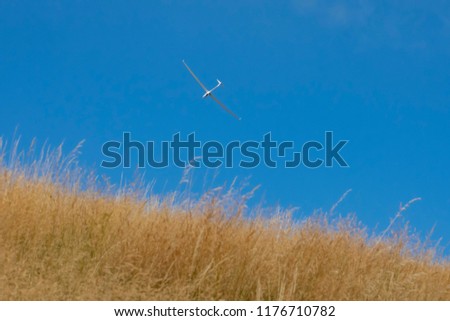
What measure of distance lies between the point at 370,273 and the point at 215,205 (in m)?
2.06

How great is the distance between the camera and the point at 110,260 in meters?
6.27

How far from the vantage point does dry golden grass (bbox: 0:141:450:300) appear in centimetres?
596

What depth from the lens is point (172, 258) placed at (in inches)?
248

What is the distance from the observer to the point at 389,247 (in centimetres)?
800

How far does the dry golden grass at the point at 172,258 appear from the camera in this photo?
596cm

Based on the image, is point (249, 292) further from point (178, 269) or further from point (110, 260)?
point (110, 260)
